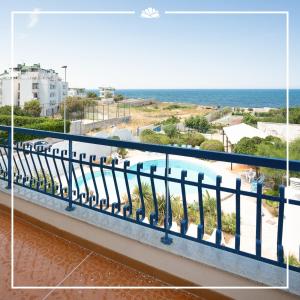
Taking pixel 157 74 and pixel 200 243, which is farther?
pixel 157 74

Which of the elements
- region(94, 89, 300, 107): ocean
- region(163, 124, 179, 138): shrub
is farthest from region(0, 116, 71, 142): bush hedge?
region(94, 89, 300, 107): ocean

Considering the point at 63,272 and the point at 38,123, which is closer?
the point at 63,272

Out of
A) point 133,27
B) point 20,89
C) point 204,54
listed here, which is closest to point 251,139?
point 133,27

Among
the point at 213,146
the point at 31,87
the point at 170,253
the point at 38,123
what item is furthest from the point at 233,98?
the point at 170,253

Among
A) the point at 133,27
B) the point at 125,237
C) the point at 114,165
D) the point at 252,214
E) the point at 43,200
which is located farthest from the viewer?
the point at 133,27

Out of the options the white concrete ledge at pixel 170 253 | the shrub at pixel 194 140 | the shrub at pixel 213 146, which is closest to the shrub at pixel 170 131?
Result: the shrub at pixel 194 140

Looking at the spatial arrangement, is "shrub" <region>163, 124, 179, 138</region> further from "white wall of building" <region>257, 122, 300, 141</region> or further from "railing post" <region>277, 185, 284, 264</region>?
"railing post" <region>277, 185, 284, 264</region>

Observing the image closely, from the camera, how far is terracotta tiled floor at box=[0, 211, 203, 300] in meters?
1.55

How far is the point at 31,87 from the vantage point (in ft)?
119

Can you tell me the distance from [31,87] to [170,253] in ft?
125

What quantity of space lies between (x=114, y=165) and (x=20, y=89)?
126 feet

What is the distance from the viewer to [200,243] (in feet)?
5.97

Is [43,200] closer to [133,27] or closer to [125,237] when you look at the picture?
[125,237]

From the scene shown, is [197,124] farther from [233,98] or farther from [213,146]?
[233,98]
